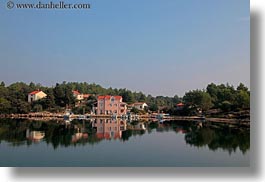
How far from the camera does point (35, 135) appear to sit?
4992mm

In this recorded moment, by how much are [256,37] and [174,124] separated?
4.86ft

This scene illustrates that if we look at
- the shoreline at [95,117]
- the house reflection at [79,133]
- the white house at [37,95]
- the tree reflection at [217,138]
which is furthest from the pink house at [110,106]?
the tree reflection at [217,138]

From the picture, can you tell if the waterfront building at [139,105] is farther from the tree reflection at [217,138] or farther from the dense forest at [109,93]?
the tree reflection at [217,138]

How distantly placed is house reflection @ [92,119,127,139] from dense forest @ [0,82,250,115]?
0.24 meters

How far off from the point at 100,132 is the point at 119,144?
289 millimetres

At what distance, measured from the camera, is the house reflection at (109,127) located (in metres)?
4.94

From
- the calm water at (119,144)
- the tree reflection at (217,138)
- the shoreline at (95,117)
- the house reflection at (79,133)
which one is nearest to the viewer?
the calm water at (119,144)

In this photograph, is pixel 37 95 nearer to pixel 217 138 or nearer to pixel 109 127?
pixel 109 127

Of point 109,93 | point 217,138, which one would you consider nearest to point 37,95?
point 109,93

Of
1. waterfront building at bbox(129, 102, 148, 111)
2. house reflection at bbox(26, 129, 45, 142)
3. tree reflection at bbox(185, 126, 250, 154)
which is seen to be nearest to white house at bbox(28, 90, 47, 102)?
house reflection at bbox(26, 129, 45, 142)

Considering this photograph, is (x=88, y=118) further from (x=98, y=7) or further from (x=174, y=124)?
(x=98, y=7)

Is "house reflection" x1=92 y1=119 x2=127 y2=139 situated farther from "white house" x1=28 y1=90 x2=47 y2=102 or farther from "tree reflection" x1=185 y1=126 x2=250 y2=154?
"tree reflection" x1=185 y1=126 x2=250 y2=154

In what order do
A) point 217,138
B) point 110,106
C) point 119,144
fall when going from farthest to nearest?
point 110,106, point 217,138, point 119,144

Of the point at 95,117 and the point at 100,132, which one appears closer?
the point at 100,132
